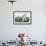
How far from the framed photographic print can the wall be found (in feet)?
0.38

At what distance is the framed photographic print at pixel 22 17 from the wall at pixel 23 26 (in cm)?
12

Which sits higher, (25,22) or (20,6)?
(20,6)

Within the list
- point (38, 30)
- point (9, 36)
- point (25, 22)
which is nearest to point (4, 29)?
point (9, 36)

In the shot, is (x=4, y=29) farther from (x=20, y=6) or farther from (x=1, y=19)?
(x=20, y=6)

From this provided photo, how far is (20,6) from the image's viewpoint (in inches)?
207

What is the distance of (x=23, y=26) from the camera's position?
524 cm

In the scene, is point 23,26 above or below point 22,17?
below

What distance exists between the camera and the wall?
518 centimetres

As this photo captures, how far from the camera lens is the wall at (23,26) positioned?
5.18 metres

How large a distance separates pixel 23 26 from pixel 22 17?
1.15ft

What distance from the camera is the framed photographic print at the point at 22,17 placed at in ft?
17.1

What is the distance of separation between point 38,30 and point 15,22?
0.94m

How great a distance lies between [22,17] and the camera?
524 cm

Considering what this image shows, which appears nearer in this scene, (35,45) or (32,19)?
(35,45)
